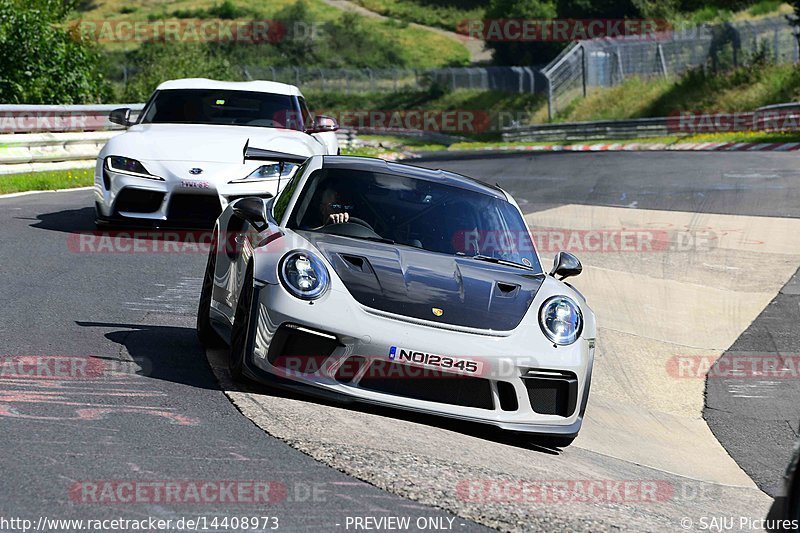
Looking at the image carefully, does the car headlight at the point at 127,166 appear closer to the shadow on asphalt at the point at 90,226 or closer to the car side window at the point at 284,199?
the shadow on asphalt at the point at 90,226

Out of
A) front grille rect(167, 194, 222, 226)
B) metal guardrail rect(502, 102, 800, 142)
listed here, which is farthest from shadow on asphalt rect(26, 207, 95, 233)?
metal guardrail rect(502, 102, 800, 142)

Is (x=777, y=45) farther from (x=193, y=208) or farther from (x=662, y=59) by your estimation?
(x=193, y=208)

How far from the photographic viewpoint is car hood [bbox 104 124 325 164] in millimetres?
11672

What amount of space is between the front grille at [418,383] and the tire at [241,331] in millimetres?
649

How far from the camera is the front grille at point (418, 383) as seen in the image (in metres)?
6.14

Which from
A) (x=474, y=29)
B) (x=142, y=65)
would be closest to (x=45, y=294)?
(x=142, y=65)

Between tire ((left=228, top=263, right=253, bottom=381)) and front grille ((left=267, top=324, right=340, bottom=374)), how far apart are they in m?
0.20

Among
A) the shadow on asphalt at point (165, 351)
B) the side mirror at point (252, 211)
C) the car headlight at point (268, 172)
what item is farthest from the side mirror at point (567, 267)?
the car headlight at point (268, 172)

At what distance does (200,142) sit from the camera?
1191cm

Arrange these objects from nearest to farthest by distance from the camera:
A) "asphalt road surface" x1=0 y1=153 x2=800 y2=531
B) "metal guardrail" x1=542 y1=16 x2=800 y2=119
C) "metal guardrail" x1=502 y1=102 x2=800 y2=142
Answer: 1. "asphalt road surface" x1=0 y1=153 x2=800 y2=531
2. "metal guardrail" x1=502 y1=102 x2=800 y2=142
3. "metal guardrail" x1=542 y1=16 x2=800 y2=119

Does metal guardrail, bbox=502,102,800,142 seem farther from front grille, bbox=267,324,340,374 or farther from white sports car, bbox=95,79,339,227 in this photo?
front grille, bbox=267,324,340,374

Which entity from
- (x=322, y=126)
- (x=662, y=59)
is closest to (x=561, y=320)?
(x=322, y=126)

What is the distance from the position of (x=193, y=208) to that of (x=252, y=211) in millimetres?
4742

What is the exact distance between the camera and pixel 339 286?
633 cm
